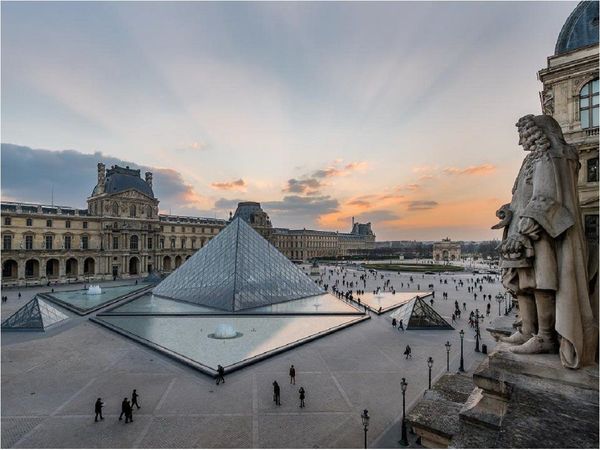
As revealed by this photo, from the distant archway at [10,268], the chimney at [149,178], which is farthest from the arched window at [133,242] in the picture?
the distant archway at [10,268]

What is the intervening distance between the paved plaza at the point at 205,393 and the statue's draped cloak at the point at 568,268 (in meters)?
7.41

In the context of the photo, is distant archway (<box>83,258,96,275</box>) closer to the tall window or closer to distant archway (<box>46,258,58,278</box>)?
distant archway (<box>46,258,58,278</box>)

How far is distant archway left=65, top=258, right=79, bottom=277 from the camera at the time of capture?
160 feet

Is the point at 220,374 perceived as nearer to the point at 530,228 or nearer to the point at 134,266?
the point at 530,228

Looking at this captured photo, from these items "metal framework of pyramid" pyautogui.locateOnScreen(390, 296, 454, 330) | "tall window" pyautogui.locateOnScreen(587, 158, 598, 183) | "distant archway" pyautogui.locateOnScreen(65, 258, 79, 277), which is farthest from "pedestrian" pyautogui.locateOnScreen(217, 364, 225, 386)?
"distant archway" pyautogui.locateOnScreen(65, 258, 79, 277)

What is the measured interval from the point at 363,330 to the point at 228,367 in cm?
1005

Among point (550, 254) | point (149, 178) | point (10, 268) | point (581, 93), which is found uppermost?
point (149, 178)

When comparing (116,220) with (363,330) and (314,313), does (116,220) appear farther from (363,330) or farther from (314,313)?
(363,330)

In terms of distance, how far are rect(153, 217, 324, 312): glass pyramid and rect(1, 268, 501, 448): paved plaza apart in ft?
31.5

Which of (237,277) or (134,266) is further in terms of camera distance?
(134,266)

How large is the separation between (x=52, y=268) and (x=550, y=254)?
195ft

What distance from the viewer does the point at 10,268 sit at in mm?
44062

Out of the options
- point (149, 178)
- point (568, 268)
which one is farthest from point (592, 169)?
point (149, 178)

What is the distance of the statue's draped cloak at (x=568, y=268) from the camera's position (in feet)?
10.1
